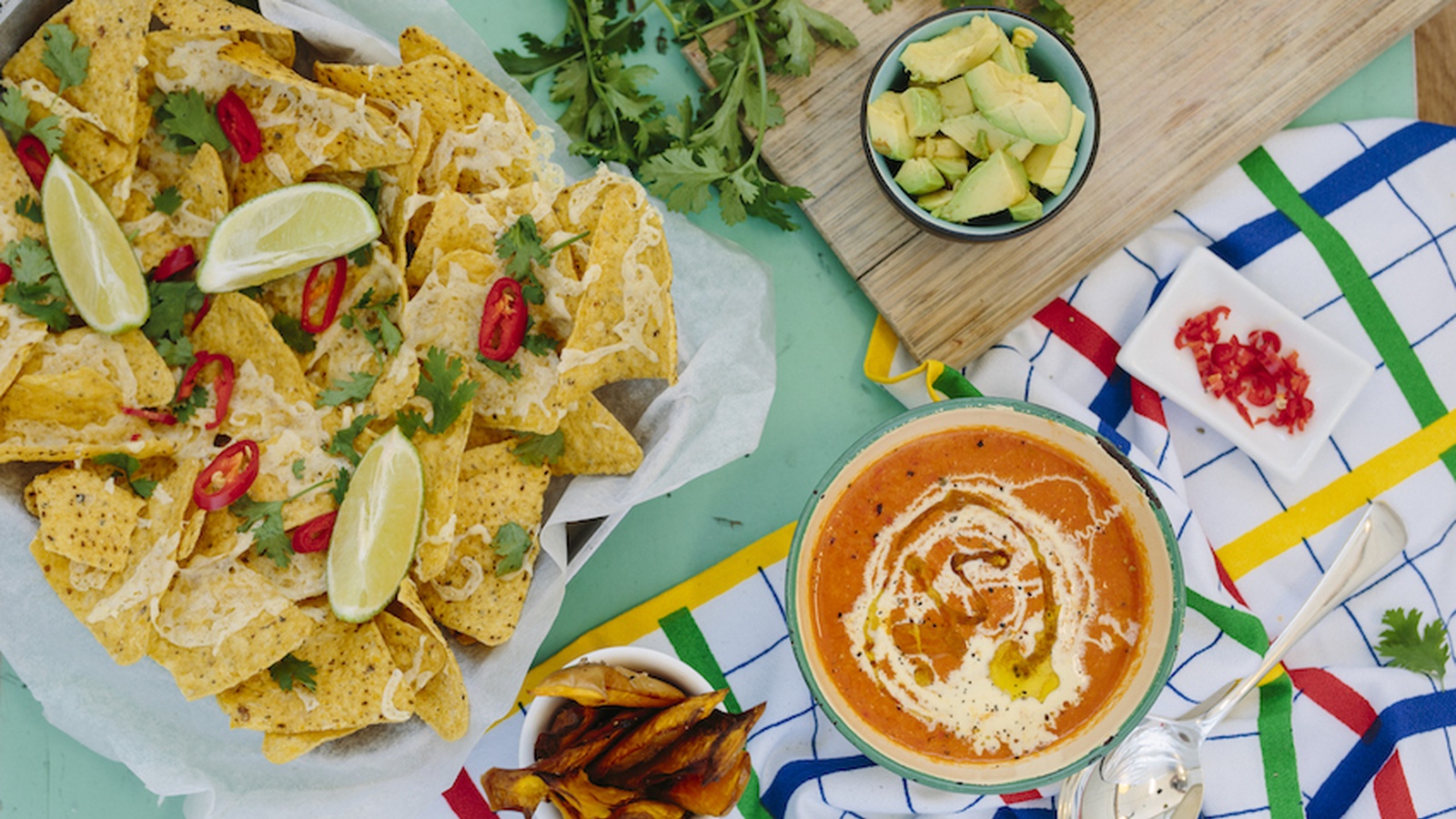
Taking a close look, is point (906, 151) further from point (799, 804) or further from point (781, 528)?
point (799, 804)

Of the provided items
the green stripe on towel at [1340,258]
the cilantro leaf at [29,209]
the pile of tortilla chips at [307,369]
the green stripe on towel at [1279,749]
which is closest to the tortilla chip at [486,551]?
the pile of tortilla chips at [307,369]

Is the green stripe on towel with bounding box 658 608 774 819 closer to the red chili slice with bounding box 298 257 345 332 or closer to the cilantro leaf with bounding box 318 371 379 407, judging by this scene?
the cilantro leaf with bounding box 318 371 379 407

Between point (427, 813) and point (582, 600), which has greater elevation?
point (582, 600)

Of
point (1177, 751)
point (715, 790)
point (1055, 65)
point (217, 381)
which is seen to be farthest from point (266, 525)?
point (1177, 751)

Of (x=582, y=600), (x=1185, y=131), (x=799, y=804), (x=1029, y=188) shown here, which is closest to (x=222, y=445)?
(x=582, y=600)

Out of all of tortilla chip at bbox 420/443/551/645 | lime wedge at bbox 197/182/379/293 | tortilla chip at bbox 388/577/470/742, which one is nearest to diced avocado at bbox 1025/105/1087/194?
tortilla chip at bbox 420/443/551/645

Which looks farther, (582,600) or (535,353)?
(582,600)

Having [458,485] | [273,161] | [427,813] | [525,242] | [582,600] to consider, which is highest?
[273,161]
